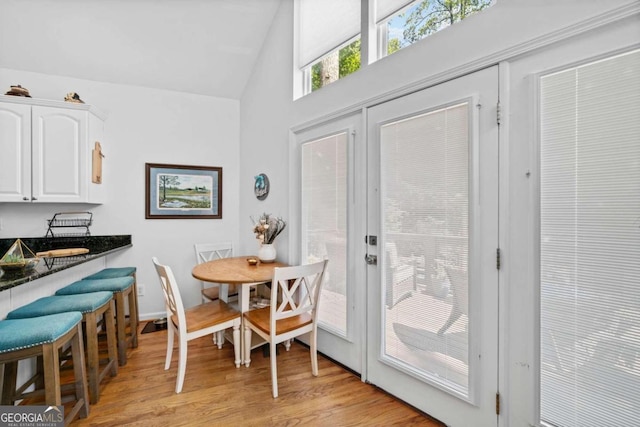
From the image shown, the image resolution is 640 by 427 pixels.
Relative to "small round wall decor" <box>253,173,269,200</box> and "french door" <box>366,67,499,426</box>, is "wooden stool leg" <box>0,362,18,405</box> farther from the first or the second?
"small round wall decor" <box>253,173,269,200</box>

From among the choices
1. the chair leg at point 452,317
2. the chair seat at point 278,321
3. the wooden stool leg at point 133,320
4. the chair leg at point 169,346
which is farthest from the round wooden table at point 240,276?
the chair leg at point 452,317

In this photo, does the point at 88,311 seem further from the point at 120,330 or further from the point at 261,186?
the point at 261,186

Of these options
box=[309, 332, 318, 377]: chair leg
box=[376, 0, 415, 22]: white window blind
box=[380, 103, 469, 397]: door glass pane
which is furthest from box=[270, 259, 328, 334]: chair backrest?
box=[376, 0, 415, 22]: white window blind

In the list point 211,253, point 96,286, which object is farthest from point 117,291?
point 211,253

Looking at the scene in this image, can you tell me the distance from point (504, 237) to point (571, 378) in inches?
25.4

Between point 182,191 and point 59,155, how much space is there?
121cm

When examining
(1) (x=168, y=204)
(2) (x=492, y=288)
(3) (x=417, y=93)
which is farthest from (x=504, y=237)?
(1) (x=168, y=204)

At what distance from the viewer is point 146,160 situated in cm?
365

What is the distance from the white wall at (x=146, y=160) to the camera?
3244mm

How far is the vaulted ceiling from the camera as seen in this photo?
288 centimetres

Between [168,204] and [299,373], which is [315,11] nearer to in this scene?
[168,204]

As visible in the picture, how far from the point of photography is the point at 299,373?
94.0 inches

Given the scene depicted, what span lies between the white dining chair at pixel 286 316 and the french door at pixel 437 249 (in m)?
0.41

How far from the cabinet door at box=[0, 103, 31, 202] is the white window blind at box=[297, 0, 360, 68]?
2636 millimetres
